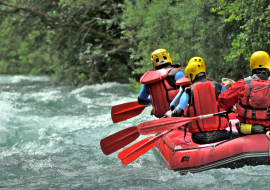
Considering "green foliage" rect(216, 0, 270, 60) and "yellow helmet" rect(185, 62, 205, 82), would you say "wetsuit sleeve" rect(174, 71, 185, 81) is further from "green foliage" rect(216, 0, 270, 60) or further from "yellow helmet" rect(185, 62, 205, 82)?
"green foliage" rect(216, 0, 270, 60)

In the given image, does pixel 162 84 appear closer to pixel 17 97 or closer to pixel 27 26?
pixel 17 97

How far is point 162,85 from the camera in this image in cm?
460

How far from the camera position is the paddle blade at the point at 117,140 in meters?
4.72

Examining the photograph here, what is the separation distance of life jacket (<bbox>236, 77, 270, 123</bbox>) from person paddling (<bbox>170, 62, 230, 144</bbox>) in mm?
319

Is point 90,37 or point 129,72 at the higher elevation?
point 90,37

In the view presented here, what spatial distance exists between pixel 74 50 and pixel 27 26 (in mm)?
1992

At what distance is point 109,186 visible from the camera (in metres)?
3.66

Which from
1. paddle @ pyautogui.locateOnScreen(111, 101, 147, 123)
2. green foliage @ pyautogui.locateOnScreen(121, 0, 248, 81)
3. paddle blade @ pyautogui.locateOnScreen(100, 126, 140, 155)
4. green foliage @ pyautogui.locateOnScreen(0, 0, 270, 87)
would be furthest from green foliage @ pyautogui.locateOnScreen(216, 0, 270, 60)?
paddle blade @ pyautogui.locateOnScreen(100, 126, 140, 155)

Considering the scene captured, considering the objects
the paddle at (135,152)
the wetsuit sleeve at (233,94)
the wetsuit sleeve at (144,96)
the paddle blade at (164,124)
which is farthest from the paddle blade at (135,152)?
the wetsuit sleeve at (233,94)

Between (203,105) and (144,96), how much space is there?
4.60 feet

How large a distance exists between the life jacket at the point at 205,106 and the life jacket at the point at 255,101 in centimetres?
30

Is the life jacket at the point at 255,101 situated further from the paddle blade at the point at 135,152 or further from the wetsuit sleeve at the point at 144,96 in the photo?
the wetsuit sleeve at the point at 144,96

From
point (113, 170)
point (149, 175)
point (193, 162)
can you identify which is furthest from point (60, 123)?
point (193, 162)

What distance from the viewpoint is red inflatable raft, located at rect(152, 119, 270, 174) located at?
11.1 feet
